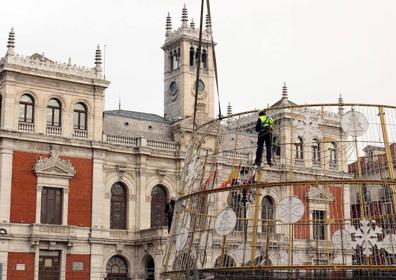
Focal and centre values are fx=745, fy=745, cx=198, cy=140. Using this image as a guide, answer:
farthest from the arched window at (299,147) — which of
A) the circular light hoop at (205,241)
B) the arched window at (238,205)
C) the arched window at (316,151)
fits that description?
the circular light hoop at (205,241)

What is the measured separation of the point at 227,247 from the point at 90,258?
28.5 metres

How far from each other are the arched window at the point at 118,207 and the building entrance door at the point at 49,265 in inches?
164

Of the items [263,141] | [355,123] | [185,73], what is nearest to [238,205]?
[263,141]

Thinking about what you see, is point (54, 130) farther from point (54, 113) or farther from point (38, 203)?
point (38, 203)

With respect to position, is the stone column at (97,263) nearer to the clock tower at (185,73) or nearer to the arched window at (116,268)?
the arched window at (116,268)

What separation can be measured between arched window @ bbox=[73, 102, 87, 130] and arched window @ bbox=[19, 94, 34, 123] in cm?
254

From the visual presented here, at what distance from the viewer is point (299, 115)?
13.0 metres

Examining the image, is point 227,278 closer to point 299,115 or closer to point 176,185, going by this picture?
point 299,115

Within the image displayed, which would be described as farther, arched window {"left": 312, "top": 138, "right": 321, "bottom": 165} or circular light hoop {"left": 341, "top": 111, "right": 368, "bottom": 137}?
arched window {"left": 312, "top": 138, "right": 321, "bottom": 165}

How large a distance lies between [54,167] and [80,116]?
361 cm

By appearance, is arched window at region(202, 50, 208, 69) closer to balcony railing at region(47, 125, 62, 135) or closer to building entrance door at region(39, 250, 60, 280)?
balcony railing at region(47, 125, 62, 135)

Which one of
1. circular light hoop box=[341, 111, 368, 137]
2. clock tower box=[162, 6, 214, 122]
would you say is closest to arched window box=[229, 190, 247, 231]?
circular light hoop box=[341, 111, 368, 137]

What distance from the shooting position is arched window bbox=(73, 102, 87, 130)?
137ft

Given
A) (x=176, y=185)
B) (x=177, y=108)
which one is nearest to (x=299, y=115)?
(x=176, y=185)
